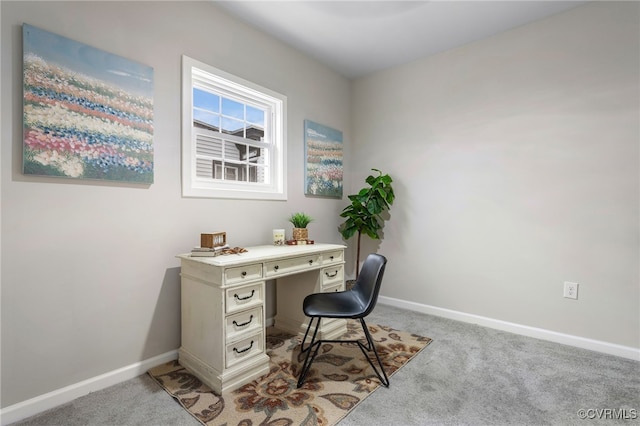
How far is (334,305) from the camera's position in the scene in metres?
1.96

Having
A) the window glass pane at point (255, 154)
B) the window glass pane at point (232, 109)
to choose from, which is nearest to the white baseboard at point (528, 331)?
the window glass pane at point (255, 154)

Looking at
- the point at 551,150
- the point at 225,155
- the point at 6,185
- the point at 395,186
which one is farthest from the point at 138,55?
the point at 551,150

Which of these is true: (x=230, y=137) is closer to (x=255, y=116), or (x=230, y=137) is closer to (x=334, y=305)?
(x=255, y=116)

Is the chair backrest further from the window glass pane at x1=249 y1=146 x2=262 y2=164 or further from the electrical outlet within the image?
the electrical outlet

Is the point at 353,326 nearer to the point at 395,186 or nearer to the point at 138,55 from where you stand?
the point at 395,186

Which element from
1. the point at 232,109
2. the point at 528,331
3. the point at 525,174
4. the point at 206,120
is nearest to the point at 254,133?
the point at 232,109

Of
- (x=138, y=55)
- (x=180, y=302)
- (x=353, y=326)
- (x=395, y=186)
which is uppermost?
(x=138, y=55)

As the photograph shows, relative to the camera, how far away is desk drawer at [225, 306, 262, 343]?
176cm

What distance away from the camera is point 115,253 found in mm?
1833

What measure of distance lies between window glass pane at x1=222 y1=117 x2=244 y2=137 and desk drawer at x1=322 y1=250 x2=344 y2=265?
52.1 inches

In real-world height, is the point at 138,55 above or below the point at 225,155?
above

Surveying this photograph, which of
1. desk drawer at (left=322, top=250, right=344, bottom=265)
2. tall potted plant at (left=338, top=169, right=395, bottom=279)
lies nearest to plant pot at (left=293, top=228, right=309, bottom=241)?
desk drawer at (left=322, top=250, right=344, bottom=265)

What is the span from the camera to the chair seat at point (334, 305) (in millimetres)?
1767

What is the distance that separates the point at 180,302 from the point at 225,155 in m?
1.23
